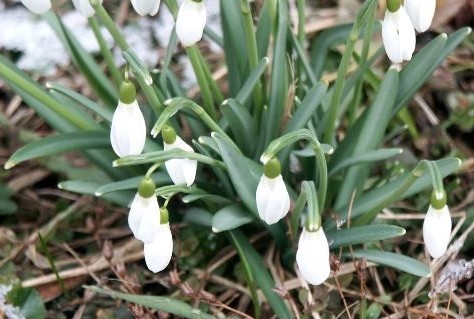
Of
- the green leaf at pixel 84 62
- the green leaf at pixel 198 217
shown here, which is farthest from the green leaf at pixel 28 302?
the green leaf at pixel 84 62

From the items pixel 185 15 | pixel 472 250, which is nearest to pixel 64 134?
pixel 185 15

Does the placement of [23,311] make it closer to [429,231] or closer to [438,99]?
[429,231]

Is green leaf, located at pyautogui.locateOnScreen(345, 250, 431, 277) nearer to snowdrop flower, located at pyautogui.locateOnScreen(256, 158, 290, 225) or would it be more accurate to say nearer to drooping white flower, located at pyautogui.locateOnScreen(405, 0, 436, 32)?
snowdrop flower, located at pyautogui.locateOnScreen(256, 158, 290, 225)

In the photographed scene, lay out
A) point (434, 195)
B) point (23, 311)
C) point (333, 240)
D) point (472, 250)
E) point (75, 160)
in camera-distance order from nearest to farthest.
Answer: point (434, 195)
point (333, 240)
point (23, 311)
point (472, 250)
point (75, 160)

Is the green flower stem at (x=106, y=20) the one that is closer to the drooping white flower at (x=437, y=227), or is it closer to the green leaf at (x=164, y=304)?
the green leaf at (x=164, y=304)

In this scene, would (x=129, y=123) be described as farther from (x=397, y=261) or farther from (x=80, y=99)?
(x=397, y=261)

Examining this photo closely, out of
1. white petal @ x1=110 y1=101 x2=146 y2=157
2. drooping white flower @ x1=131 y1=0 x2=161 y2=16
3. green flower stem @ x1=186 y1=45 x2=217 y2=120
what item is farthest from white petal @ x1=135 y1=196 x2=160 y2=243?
green flower stem @ x1=186 y1=45 x2=217 y2=120
